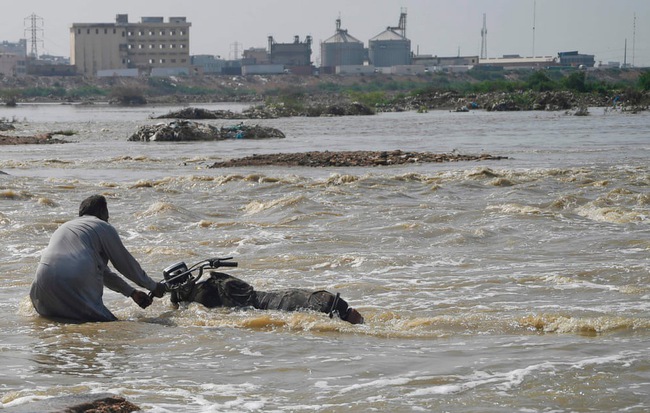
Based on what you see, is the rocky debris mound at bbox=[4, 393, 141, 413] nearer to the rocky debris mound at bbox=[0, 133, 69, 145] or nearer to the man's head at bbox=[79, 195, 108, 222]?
the man's head at bbox=[79, 195, 108, 222]

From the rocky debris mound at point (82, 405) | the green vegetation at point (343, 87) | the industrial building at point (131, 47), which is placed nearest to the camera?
the rocky debris mound at point (82, 405)

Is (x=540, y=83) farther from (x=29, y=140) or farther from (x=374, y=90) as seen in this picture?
(x=374, y=90)

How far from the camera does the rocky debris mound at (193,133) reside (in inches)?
1597

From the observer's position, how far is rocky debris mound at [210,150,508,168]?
27453mm

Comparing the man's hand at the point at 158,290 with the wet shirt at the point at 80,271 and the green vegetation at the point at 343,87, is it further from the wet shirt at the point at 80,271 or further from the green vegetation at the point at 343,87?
the green vegetation at the point at 343,87

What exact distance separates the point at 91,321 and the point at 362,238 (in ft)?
20.2

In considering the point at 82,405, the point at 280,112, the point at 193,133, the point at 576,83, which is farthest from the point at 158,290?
the point at 576,83

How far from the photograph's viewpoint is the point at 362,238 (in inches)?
555

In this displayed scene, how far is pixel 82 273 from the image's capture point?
827 centimetres

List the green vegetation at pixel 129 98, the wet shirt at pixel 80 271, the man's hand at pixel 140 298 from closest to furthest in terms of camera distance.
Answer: the wet shirt at pixel 80 271
the man's hand at pixel 140 298
the green vegetation at pixel 129 98

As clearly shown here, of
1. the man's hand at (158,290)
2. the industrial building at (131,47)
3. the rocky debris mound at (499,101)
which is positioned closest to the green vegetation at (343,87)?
the rocky debris mound at (499,101)

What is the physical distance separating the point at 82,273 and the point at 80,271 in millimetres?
23

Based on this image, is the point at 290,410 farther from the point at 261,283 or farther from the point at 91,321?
the point at 261,283

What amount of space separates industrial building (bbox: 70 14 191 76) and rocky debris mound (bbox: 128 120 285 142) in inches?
5501
